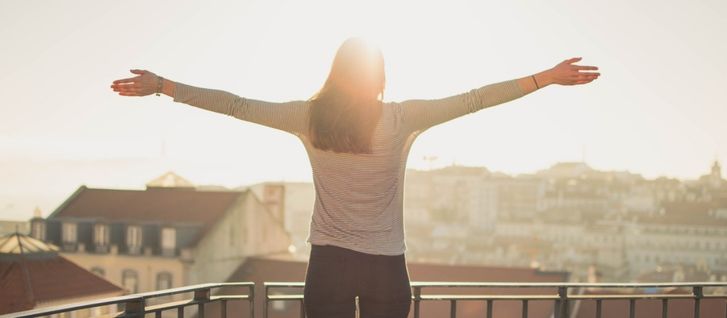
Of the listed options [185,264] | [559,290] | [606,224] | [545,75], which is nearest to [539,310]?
[185,264]

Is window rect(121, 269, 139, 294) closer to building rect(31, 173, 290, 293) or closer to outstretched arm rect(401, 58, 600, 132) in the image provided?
building rect(31, 173, 290, 293)

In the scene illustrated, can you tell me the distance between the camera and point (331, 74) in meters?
3.05

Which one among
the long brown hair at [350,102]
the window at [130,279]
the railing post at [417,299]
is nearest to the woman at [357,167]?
the long brown hair at [350,102]

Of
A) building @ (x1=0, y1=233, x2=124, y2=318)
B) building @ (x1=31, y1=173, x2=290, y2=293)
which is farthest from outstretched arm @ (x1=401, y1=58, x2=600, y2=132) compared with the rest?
building @ (x1=31, y1=173, x2=290, y2=293)

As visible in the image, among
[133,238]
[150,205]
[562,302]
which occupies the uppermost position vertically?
[562,302]

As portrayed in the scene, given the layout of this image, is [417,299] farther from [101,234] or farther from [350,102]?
[101,234]

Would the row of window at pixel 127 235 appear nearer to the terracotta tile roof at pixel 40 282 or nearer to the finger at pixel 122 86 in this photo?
the terracotta tile roof at pixel 40 282

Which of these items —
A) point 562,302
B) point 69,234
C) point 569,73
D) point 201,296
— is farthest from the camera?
point 69,234

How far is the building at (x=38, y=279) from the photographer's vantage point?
78.6 ft

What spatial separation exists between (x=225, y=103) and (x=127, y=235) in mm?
37451

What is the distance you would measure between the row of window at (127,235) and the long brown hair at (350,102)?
35325 millimetres

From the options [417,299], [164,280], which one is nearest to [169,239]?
[164,280]

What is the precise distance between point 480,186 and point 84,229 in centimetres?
11491

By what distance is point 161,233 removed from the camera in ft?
125
